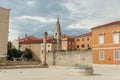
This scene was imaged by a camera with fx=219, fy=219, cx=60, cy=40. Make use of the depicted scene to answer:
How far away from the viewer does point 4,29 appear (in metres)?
63.2

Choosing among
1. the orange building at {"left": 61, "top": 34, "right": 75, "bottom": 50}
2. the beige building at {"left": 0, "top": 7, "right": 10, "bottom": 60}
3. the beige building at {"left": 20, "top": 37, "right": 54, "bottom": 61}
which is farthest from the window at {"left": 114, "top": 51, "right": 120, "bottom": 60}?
the orange building at {"left": 61, "top": 34, "right": 75, "bottom": 50}

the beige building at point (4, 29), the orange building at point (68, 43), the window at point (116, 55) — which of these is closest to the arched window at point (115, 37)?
the window at point (116, 55)

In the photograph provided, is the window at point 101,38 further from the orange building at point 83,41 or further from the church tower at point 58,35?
the church tower at point 58,35

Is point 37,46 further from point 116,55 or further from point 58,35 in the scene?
point 116,55

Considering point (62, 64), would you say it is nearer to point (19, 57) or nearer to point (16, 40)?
point (19, 57)

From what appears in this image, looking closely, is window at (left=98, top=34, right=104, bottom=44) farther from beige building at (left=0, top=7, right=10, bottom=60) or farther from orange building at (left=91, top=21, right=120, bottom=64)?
beige building at (left=0, top=7, right=10, bottom=60)

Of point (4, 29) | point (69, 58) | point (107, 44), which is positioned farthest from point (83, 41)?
point (107, 44)

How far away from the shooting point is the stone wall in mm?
44634

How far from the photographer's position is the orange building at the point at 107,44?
36.5 meters

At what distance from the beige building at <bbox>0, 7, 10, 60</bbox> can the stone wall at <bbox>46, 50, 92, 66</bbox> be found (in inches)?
517

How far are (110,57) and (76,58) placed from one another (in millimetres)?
12541

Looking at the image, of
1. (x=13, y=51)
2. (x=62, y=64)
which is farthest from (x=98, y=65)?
(x=13, y=51)

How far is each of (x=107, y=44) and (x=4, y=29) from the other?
35.2 meters

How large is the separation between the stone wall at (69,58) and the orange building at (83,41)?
889 inches
